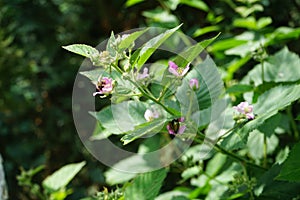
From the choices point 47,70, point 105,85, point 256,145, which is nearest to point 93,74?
point 105,85

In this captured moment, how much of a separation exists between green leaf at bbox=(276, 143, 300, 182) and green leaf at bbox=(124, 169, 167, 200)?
246 mm

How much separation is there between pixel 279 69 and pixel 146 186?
1.47 feet

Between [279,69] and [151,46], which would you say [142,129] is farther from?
[279,69]

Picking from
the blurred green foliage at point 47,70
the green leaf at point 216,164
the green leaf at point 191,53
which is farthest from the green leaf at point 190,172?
the blurred green foliage at point 47,70

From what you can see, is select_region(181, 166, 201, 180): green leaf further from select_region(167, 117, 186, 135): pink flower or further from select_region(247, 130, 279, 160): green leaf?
select_region(167, 117, 186, 135): pink flower

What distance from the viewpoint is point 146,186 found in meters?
1.02

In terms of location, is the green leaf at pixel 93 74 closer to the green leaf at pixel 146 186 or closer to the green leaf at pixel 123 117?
the green leaf at pixel 123 117

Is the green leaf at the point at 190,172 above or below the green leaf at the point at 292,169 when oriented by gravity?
below

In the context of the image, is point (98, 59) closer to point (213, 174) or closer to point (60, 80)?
point (213, 174)

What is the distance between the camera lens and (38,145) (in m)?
2.35

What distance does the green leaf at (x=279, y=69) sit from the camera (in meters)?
1.21

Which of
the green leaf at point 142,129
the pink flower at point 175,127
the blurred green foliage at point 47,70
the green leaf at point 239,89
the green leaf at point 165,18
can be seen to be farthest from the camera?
the blurred green foliage at point 47,70

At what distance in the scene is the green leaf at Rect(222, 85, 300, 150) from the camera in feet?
2.80

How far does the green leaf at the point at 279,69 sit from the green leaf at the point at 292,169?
35 centimetres
